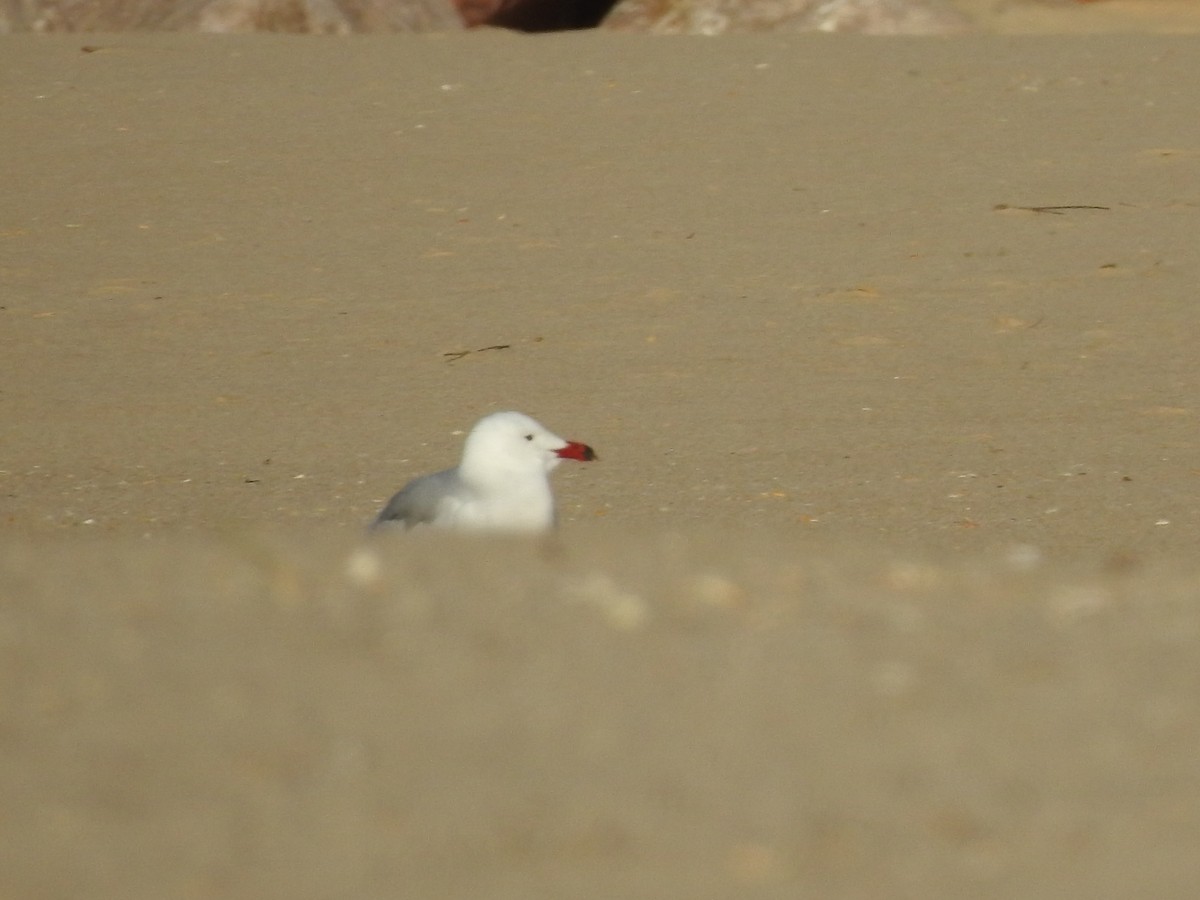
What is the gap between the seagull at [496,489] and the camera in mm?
4988

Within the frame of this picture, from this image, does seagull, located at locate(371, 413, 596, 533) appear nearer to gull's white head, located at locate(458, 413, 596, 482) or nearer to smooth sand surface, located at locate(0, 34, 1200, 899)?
gull's white head, located at locate(458, 413, 596, 482)

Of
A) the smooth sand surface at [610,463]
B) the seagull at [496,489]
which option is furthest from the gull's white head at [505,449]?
the smooth sand surface at [610,463]

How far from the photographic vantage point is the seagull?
4.99 metres

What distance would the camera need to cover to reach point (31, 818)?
10.1ft

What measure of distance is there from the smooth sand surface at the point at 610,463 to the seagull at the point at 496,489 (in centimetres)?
17

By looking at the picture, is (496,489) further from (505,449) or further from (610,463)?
(610,463)

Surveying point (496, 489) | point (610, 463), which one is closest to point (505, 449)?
point (496, 489)

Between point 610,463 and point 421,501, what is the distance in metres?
2.41

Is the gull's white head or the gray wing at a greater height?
the gull's white head

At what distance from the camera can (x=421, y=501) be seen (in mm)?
5078

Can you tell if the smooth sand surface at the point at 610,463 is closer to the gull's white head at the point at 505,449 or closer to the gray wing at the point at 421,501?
the gull's white head at the point at 505,449

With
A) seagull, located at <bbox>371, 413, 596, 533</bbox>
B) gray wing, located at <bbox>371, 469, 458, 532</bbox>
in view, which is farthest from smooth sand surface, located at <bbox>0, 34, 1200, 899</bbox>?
gray wing, located at <bbox>371, 469, 458, 532</bbox>

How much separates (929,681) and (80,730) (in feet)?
4.42

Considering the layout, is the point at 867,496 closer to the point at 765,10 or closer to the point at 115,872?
the point at 115,872
